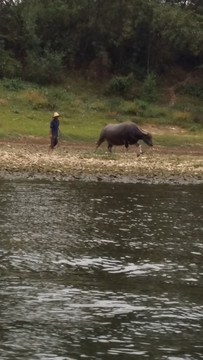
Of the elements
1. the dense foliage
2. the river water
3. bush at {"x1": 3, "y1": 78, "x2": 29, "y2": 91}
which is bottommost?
the river water

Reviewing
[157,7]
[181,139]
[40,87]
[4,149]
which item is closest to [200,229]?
[4,149]

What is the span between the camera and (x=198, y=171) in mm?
30938

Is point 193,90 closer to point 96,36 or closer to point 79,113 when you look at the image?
point 96,36

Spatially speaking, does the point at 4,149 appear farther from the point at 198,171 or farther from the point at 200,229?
the point at 200,229

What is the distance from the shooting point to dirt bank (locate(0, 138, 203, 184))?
→ 28297 millimetres

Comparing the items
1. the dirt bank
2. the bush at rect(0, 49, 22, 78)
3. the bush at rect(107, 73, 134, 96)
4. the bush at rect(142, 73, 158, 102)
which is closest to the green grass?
the bush at rect(142, 73, 158, 102)

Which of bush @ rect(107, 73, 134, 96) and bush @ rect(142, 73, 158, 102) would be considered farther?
bush @ rect(107, 73, 134, 96)

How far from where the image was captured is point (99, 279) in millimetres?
12820

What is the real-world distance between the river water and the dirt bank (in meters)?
5.83

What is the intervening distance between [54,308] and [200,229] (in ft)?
25.8

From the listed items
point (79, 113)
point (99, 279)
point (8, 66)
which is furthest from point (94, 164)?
point (8, 66)

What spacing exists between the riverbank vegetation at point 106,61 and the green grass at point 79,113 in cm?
7

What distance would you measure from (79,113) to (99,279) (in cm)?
3307

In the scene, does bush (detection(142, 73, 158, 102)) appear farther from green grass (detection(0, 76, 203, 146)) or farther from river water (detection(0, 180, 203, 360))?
river water (detection(0, 180, 203, 360))
